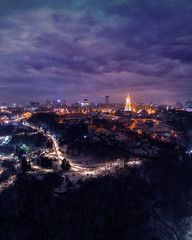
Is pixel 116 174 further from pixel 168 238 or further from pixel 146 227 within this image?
pixel 168 238

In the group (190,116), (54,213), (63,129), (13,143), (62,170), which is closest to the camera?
(54,213)

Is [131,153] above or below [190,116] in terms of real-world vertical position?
below

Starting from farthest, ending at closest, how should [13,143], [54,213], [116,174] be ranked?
[13,143], [116,174], [54,213]

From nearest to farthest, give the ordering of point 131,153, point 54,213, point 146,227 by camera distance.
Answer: point 146,227, point 54,213, point 131,153

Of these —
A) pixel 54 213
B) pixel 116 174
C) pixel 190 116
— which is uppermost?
pixel 190 116

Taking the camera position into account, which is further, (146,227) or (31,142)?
(31,142)

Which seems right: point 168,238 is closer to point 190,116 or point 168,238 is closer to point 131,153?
point 131,153

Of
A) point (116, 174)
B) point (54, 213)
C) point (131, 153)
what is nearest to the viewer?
point (54, 213)

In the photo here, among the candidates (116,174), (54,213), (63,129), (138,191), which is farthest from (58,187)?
(63,129)

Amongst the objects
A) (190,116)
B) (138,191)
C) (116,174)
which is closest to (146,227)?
(138,191)
